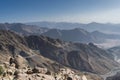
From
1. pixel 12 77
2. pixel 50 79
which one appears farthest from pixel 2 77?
pixel 50 79

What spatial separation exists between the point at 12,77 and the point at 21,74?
2.69 metres

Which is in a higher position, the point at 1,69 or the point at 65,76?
the point at 1,69

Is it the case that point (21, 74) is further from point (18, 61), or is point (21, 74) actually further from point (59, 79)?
point (18, 61)

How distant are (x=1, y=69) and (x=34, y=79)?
9.34m

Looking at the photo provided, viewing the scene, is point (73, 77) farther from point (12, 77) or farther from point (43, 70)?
point (12, 77)

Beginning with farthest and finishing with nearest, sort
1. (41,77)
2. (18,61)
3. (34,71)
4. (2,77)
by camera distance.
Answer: (18,61), (34,71), (41,77), (2,77)

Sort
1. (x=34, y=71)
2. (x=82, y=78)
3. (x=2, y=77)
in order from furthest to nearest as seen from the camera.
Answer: (x=82, y=78) → (x=34, y=71) → (x=2, y=77)

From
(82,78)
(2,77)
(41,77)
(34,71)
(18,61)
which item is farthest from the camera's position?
(18,61)

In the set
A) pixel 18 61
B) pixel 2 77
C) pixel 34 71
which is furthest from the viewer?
pixel 18 61

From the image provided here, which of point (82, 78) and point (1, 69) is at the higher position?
point (1, 69)

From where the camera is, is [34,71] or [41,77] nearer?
[41,77]

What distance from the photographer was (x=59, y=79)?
7850cm

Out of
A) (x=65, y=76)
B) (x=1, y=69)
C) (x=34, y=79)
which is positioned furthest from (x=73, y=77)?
(x=1, y=69)

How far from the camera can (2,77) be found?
68562mm
